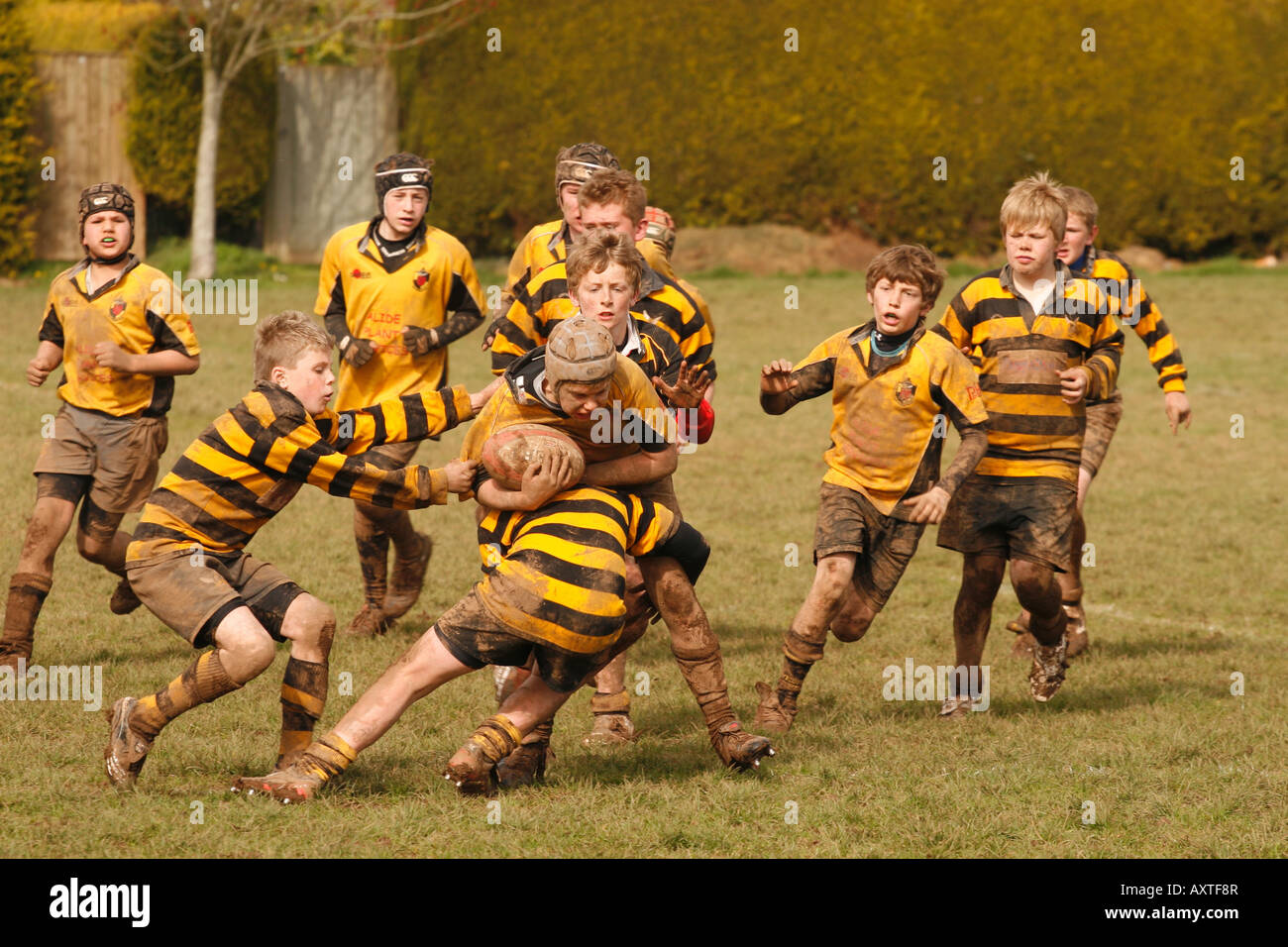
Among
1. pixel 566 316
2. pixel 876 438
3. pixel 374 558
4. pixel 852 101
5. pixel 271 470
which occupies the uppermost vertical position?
pixel 852 101

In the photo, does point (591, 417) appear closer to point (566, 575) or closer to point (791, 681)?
point (566, 575)

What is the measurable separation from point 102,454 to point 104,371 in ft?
1.22

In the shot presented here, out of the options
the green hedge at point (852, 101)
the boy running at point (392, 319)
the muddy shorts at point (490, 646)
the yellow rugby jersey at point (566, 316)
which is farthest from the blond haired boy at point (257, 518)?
the green hedge at point (852, 101)

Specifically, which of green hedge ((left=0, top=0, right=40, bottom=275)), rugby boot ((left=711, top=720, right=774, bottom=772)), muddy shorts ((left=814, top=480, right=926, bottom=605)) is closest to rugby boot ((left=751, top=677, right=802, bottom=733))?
muddy shorts ((left=814, top=480, right=926, bottom=605))

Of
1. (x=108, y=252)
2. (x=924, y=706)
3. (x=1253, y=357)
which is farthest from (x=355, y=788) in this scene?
(x=1253, y=357)

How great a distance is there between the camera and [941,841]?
4.84 meters

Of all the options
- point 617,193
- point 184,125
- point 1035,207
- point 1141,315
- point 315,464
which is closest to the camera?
point 315,464

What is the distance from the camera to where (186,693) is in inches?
195

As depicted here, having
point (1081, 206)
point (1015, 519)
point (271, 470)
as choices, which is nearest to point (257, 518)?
A: point (271, 470)

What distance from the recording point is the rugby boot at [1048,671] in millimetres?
6606

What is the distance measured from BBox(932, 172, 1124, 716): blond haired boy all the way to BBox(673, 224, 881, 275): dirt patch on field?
1500 cm

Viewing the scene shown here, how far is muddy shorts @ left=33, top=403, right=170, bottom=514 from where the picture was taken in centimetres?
686

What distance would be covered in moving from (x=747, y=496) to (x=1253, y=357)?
822 cm

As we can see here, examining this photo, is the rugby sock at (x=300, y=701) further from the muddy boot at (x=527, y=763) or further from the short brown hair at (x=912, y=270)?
the short brown hair at (x=912, y=270)
